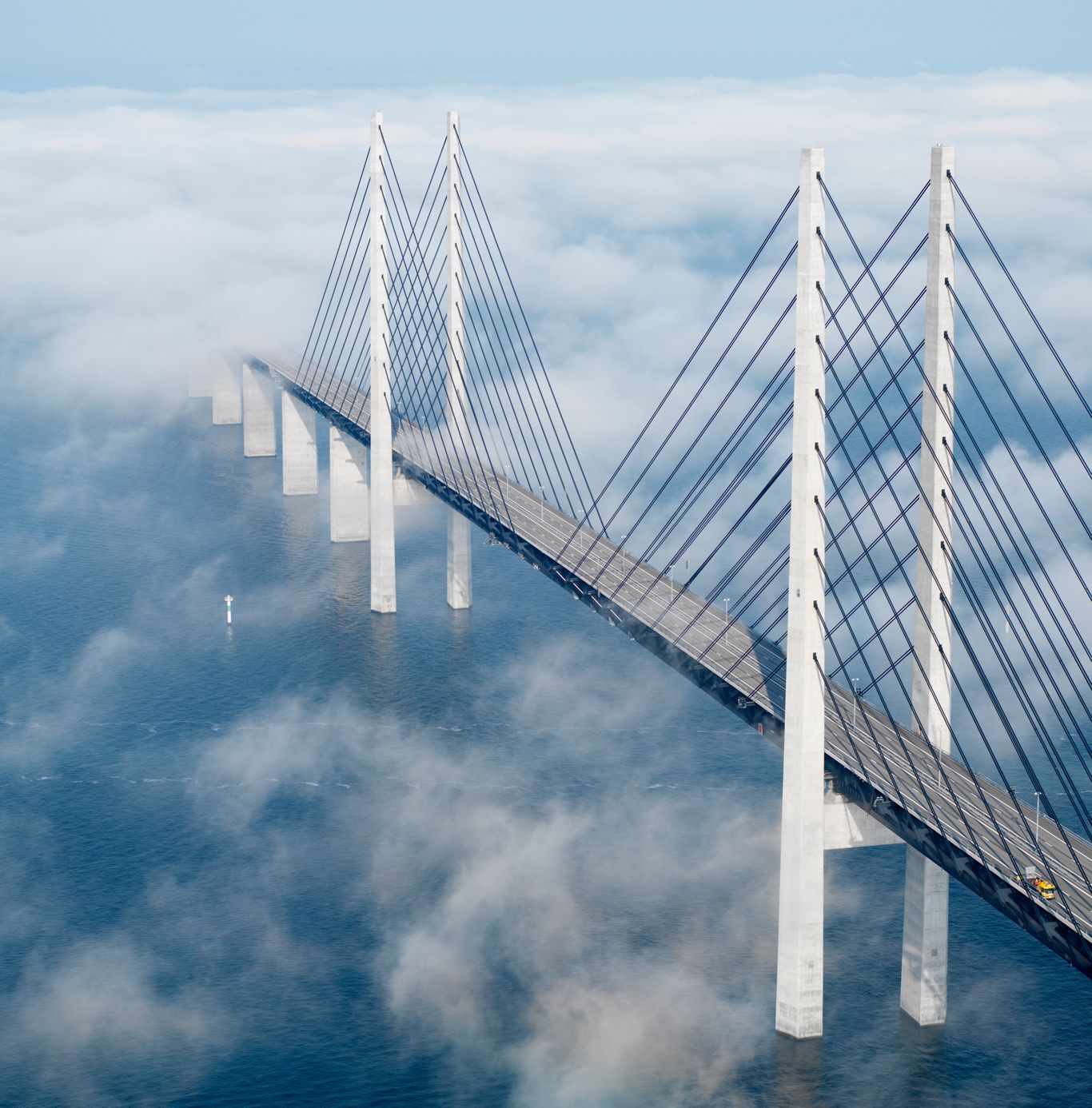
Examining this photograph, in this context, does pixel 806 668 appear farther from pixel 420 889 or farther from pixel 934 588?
pixel 420 889

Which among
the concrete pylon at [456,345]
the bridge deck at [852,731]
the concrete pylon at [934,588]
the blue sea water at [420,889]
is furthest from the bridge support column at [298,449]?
the concrete pylon at [934,588]

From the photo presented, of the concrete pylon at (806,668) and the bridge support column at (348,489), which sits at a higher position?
the bridge support column at (348,489)

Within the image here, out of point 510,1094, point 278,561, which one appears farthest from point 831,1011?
point 278,561

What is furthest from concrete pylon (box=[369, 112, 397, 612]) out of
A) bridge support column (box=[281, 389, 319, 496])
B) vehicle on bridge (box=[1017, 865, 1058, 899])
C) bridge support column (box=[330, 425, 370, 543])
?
vehicle on bridge (box=[1017, 865, 1058, 899])

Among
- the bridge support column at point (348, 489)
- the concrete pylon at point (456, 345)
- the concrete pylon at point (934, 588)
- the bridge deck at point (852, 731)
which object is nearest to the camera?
the bridge deck at point (852, 731)

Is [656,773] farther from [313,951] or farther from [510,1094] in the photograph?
[510,1094]

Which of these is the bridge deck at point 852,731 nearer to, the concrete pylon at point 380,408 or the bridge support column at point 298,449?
the concrete pylon at point 380,408
